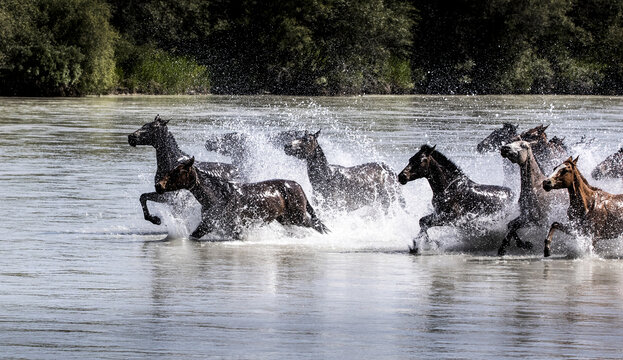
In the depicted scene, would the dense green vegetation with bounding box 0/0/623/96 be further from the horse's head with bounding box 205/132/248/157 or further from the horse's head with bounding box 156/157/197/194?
the horse's head with bounding box 156/157/197/194

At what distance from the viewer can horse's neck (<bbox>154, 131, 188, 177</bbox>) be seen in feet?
50.3

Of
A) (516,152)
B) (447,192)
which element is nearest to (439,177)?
(447,192)

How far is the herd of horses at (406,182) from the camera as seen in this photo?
1300cm

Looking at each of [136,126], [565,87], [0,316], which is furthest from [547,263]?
[565,87]

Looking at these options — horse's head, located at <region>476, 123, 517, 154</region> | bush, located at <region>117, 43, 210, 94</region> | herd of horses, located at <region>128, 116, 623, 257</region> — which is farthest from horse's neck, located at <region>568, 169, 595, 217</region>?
bush, located at <region>117, 43, 210, 94</region>

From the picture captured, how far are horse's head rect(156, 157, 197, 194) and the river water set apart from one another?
627 mm

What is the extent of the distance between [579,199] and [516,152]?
800 millimetres

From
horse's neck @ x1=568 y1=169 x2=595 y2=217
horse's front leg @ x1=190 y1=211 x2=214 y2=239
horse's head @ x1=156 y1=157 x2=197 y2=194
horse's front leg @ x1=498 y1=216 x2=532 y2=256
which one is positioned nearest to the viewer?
horse's neck @ x1=568 y1=169 x2=595 y2=217

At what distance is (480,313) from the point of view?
32.8ft

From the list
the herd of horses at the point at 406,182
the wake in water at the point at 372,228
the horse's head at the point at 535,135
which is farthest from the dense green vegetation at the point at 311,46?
the horse's head at the point at 535,135

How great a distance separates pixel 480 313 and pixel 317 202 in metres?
6.11

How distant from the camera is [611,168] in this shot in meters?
15.9

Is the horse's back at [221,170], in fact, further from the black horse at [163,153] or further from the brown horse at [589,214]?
the brown horse at [589,214]

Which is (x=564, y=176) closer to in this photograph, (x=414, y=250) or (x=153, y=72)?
(x=414, y=250)
